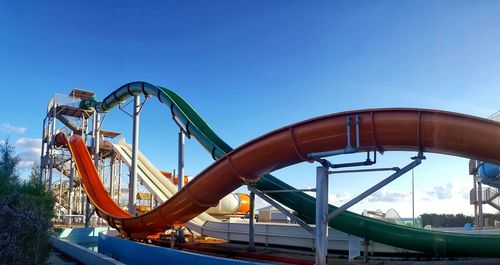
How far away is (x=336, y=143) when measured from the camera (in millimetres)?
11984

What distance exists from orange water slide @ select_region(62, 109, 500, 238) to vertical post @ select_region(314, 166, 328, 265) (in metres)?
0.73

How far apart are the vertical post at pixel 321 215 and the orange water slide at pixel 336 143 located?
0.73m

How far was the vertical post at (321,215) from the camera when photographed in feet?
38.6

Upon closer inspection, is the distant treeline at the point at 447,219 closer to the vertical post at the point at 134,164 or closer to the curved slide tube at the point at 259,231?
the curved slide tube at the point at 259,231

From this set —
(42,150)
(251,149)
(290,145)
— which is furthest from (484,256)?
(42,150)

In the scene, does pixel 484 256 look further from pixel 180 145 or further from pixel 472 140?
pixel 180 145

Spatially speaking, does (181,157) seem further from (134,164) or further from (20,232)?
(20,232)

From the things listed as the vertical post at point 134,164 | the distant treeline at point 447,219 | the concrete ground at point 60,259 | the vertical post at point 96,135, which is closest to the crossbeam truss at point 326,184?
the concrete ground at point 60,259

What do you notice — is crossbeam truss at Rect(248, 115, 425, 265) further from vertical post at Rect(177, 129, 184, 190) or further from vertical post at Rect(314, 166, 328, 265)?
vertical post at Rect(177, 129, 184, 190)

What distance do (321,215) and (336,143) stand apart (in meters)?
1.95

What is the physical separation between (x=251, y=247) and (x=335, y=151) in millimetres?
5763

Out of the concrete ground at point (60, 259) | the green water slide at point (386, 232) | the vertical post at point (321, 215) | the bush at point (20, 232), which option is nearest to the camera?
the bush at point (20, 232)

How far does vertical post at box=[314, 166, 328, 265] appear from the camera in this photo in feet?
38.6

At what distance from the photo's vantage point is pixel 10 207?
7828 mm
